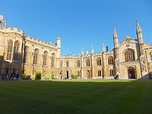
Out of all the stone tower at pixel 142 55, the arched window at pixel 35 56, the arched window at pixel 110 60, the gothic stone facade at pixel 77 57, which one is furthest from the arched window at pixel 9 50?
the stone tower at pixel 142 55

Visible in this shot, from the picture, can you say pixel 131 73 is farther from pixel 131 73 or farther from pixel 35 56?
pixel 35 56

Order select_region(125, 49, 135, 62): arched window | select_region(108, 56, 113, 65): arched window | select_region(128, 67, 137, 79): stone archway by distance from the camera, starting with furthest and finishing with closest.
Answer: select_region(108, 56, 113, 65): arched window, select_region(125, 49, 135, 62): arched window, select_region(128, 67, 137, 79): stone archway

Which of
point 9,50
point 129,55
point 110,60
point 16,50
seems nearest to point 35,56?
point 16,50

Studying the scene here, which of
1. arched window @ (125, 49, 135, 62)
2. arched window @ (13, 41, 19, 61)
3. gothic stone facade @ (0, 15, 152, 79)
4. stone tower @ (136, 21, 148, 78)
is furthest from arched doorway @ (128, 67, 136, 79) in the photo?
arched window @ (13, 41, 19, 61)

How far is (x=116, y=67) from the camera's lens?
43.6 m

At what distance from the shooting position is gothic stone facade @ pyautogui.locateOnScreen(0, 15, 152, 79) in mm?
33719

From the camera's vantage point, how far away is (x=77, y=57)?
59438 millimetres

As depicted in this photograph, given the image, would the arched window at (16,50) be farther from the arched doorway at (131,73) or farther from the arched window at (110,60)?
the arched doorway at (131,73)

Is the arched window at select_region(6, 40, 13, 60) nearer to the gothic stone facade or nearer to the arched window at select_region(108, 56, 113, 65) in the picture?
the gothic stone facade

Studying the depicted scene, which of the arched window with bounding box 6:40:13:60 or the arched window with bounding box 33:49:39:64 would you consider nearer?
the arched window with bounding box 6:40:13:60

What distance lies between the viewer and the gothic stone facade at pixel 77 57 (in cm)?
3372

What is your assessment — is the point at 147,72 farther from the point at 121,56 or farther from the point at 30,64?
the point at 30,64

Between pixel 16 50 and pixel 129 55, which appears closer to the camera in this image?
pixel 16 50

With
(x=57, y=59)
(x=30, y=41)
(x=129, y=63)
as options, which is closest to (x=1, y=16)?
(x=30, y=41)
